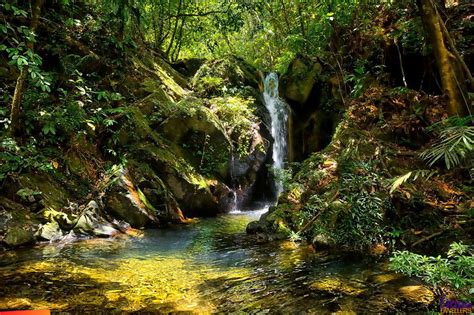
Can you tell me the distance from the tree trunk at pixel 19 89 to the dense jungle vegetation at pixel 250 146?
3cm

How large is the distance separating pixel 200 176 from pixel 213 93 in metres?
4.85

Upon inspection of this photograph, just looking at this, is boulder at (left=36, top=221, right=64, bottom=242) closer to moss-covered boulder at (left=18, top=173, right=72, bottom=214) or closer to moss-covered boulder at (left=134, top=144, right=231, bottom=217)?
moss-covered boulder at (left=18, top=173, right=72, bottom=214)

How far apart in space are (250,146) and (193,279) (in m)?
8.17

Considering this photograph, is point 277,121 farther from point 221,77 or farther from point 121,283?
point 121,283

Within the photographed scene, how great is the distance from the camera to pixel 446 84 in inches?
198

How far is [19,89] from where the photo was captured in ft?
19.2

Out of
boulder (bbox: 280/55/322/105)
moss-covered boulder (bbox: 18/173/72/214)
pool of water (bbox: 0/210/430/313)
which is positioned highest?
boulder (bbox: 280/55/322/105)

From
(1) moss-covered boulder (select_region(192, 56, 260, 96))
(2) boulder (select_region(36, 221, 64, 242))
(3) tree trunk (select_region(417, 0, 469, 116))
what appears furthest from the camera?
(1) moss-covered boulder (select_region(192, 56, 260, 96))

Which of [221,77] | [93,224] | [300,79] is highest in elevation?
[221,77]

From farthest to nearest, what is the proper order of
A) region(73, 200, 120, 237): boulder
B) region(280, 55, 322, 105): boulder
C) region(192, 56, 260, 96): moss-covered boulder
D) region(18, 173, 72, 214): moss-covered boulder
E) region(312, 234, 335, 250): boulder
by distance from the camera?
1. region(192, 56, 260, 96): moss-covered boulder
2. region(280, 55, 322, 105): boulder
3. region(73, 200, 120, 237): boulder
4. region(18, 173, 72, 214): moss-covered boulder
5. region(312, 234, 335, 250): boulder

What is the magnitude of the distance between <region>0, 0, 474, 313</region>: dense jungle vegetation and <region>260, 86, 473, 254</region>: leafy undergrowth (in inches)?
1.2

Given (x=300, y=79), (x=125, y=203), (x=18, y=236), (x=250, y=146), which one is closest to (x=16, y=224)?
(x=18, y=236)

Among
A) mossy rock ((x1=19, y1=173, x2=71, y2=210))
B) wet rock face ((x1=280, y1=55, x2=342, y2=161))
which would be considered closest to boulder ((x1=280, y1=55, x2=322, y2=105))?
wet rock face ((x1=280, y1=55, x2=342, y2=161))

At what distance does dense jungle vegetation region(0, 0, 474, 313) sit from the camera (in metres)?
4.49
